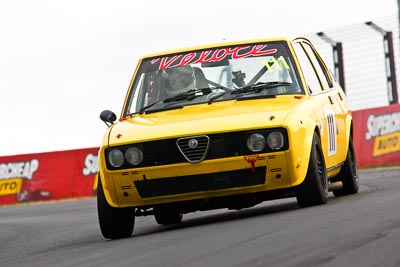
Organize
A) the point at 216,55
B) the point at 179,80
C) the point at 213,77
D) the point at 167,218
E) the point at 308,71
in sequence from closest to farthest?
the point at 213,77 → the point at 179,80 → the point at 216,55 → the point at 308,71 → the point at 167,218

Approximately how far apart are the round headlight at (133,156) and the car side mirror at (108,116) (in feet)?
4.13

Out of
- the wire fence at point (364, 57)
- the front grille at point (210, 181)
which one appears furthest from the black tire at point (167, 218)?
the wire fence at point (364, 57)

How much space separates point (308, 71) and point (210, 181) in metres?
2.13

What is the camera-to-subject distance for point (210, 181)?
8.88 m

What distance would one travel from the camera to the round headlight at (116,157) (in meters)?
9.06

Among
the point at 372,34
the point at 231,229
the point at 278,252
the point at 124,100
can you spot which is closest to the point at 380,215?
the point at 231,229

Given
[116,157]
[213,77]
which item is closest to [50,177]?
[213,77]

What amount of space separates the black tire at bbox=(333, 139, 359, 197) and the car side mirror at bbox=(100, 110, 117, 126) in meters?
2.34

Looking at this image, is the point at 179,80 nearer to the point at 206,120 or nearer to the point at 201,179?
the point at 206,120

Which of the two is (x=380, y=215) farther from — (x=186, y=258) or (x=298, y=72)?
(x=298, y=72)

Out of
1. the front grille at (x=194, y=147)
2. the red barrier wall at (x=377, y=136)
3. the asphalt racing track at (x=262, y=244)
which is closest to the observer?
the asphalt racing track at (x=262, y=244)

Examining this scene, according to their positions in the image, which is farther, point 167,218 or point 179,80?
point 167,218

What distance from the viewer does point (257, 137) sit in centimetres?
884

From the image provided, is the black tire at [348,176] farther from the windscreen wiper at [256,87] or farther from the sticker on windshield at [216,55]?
the windscreen wiper at [256,87]
